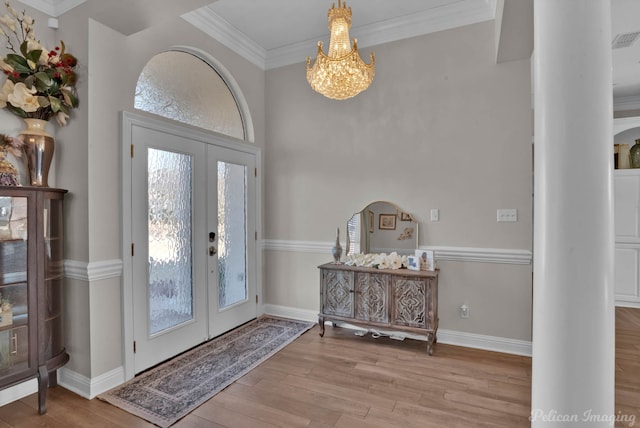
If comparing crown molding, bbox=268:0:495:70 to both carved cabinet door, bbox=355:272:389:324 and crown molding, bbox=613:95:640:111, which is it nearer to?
carved cabinet door, bbox=355:272:389:324

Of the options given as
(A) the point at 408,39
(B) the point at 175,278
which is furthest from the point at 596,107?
(B) the point at 175,278

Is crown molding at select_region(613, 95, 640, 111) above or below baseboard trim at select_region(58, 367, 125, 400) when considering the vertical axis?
above

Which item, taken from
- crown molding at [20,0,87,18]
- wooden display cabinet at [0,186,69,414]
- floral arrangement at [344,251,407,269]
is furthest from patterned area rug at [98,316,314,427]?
crown molding at [20,0,87,18]

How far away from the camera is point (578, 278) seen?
3.15 ft

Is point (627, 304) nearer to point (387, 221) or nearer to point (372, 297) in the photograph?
point (387, 221)

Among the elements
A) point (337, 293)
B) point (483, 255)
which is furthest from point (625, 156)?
point (337, 293)

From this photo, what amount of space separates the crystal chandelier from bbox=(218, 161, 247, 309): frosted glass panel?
58.3 inches

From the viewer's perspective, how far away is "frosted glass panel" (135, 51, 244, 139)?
2857 mm

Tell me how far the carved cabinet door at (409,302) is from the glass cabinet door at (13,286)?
8.98ft

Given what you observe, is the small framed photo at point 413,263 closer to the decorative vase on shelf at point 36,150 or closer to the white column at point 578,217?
the white column at point 578,217

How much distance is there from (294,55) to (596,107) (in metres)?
3.42

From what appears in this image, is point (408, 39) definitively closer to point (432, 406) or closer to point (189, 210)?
point (189, 210)

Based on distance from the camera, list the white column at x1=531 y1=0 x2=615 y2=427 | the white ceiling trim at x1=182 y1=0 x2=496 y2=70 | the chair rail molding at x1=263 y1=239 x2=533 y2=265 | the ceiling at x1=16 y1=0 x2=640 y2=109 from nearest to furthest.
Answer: the white column at x1=531 y1=0 x2=615 y2=427 → the ceiling at x1=16 y1=0 x2=640 y2=109 → the chair rail molding at x1=263 y1=239 x2=533 y2=265 → the white ceiling trim at x1=182 y1=0 x2=496 y2=70

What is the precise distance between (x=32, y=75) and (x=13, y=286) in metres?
1.40
